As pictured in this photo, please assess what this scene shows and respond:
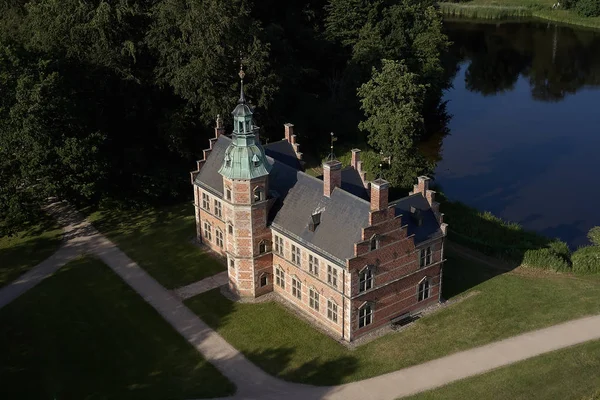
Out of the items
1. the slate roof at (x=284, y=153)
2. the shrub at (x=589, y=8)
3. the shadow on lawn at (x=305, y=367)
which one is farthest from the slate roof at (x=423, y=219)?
the shrub at (x=589, y=8)

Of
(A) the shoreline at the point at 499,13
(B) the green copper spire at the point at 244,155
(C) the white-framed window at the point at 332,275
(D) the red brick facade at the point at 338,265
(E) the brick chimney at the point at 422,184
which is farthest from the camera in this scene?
(A) the shoreline at the point at 499,13

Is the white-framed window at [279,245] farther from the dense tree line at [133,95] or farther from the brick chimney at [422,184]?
the dense tree line at [133,95]

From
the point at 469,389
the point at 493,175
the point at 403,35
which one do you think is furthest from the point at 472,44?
the point at 469,389

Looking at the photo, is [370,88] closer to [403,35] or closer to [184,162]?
[403,35]

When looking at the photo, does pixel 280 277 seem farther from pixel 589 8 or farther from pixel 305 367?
pixel 589 8

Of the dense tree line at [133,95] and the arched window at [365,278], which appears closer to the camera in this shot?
the arched window at [365,278]

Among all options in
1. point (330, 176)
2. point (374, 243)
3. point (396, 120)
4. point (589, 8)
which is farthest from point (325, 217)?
point (589, 8)

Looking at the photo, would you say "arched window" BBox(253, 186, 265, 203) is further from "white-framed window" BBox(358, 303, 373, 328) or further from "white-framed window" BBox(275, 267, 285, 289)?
"white-framed window" BBox(358, 303, 373, 328)
